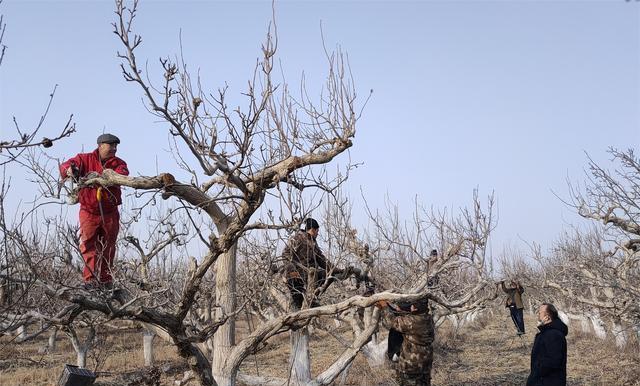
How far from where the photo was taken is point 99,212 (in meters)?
4.79

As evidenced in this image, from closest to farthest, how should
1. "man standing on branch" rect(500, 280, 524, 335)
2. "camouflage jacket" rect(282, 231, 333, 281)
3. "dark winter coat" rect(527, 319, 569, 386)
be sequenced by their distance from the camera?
"camouflage jacket" rect(282, 231, 333, 281)
"dark winter coat" rect(527, 319, 569, 386)
"man standing on branch" rect(500, 280, 524, 335)

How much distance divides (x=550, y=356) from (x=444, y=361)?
8.56 metres

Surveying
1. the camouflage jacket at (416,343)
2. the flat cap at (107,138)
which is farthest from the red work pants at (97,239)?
the camouflage jacket at (416,343)

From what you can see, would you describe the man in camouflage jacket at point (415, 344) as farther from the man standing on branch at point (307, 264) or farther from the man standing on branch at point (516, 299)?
the man standing on branch at point (516, 299)

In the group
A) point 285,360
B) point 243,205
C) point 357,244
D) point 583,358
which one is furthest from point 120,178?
point 583,358

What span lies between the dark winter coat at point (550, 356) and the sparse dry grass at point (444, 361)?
3823 mm

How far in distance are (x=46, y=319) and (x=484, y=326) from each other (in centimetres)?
2420

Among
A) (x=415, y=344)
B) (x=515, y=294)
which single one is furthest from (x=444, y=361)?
(x=415, y=344)

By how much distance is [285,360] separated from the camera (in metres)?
15.2

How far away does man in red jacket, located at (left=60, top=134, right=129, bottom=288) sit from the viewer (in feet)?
15.2

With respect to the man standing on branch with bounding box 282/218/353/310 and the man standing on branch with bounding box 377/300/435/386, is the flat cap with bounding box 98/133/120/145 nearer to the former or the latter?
the man standing on branch with bounding box 282/218/353/310

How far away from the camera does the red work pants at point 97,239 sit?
15.5 ft

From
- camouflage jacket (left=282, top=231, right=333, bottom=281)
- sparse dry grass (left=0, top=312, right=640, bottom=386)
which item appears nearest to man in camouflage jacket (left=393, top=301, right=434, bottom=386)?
camouflage jacket (left=282, top=231, right=333, bottom=281)

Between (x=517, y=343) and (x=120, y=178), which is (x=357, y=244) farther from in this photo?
(x=517, y=343)
